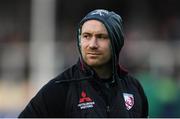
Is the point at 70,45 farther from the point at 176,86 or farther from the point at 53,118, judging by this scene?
the point at 53,118

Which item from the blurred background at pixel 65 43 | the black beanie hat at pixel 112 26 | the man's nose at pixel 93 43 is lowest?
the blurred background at pixel 65 43

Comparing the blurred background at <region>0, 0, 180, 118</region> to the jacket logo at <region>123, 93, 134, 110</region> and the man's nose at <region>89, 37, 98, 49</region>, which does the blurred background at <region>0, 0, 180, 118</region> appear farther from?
the man's nose at <region>89, 37, 98, 49</region>

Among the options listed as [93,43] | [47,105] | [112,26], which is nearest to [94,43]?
[93,43]

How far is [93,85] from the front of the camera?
4016 mm

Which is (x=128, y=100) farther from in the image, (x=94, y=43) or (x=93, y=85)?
(x=94, y=43)

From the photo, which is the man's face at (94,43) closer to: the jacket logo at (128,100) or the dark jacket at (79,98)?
the dark jacket at (79,98)

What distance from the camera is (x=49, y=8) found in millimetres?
14594

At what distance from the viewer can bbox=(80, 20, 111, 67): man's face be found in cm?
403

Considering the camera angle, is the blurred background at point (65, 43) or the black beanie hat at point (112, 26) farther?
the blurred background at point (65, 43)

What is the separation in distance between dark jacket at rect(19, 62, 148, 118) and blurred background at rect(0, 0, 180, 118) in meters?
7.82

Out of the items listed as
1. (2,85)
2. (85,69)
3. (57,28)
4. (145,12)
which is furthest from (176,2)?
(85,69)

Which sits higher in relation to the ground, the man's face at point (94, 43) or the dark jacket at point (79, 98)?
the man's face at point (94, 43)

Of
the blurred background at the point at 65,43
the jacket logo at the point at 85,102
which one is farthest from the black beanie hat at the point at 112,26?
the blurred background at the point at 65,43

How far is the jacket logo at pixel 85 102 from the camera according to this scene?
390 centimetres
